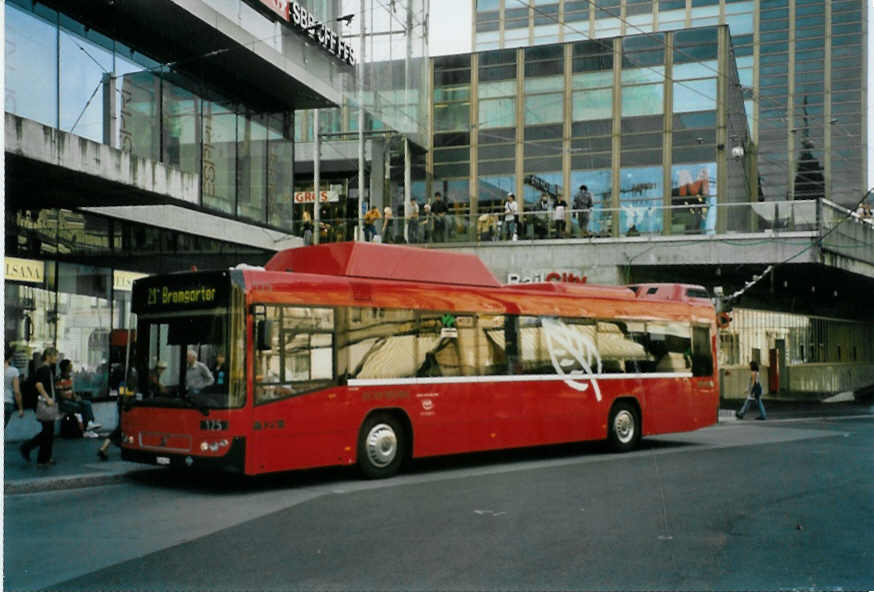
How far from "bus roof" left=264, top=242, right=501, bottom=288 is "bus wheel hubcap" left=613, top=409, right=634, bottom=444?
14.1ft

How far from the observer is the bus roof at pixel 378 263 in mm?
13594

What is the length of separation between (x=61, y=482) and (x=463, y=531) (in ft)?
19.8

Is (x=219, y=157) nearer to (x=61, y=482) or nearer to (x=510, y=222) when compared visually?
(x=510, y=222)

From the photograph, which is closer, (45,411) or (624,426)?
(45,411)

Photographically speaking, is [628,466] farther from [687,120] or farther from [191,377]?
[687,120]

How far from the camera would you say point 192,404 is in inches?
472

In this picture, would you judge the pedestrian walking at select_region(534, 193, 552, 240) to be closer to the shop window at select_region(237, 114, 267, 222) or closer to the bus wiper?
the shop window at select_region(237, 114, 267, 222)

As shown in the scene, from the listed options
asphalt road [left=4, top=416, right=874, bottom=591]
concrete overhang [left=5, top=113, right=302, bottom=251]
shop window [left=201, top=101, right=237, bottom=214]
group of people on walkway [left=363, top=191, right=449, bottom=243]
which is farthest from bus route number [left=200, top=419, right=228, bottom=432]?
group of people on walkway [left=363, top=191, right=449, bottom=243]

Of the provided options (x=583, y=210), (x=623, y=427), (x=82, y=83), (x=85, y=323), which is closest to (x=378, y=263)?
(x=623, y=427)

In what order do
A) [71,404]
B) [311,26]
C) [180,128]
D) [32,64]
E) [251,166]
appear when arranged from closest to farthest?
[32,64]
[71,404]
[180,128]
[251,166]
[311,26]

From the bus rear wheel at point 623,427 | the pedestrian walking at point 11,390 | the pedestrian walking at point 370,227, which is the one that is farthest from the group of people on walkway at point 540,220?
the pedestrian walking at point 11,390

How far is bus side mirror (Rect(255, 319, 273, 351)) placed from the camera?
11.8 metres

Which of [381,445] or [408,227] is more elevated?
[408,227]

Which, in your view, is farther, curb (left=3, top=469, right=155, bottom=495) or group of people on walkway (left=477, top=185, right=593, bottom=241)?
group of people on walkway (left=477, top=185, right=593, bottom=241)
